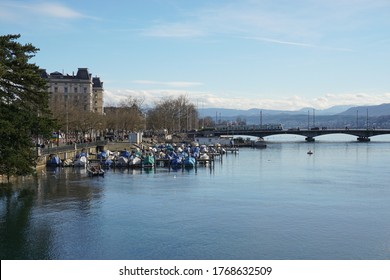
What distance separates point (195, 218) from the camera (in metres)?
→ 33.5

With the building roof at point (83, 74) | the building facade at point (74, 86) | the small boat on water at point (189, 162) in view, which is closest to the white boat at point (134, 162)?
the small boat on water at point (189, 162)

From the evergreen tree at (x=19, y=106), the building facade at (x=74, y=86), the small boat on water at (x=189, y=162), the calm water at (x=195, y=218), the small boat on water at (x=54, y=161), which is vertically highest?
the building facade at (x=74, y=86)

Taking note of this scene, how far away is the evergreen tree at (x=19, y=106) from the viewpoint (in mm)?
34216

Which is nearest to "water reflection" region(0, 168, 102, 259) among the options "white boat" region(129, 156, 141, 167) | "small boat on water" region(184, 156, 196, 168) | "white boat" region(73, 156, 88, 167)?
"white boat" region(73, 156, 88, 167)

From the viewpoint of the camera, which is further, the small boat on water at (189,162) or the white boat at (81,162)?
the small boat on water at (189,162)

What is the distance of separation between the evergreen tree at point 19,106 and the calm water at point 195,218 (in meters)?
→ 3.32

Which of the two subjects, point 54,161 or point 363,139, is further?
point 363,139

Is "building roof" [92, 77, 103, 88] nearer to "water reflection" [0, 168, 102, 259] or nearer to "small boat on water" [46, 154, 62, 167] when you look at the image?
"small boat on water" [46, 154, 62, 167]

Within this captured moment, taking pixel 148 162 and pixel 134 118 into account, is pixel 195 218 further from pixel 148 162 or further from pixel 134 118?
pixel 134 118

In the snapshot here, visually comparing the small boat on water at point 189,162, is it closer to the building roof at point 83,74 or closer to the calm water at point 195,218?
the calm water at point 195,218

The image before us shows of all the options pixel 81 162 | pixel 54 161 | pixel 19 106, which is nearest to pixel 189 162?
pixel 81 162

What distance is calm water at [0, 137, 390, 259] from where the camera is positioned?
26094 millimetres

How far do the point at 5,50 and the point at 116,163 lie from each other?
32769mm

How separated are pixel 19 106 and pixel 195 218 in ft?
46.3
